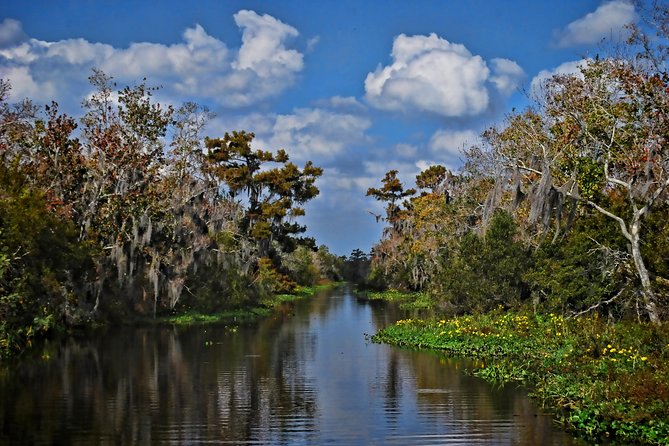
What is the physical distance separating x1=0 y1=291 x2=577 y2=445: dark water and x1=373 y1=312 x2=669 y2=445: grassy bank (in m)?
0.69

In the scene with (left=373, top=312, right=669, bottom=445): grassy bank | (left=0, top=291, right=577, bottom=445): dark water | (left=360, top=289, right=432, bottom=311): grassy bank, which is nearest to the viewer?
(left=373, top=312, right=669, bottom=445): grassy bank

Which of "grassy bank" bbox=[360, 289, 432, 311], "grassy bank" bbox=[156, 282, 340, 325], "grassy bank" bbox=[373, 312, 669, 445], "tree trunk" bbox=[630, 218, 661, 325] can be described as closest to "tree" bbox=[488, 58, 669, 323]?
"tree trunk" bbox=[630, 218, 661, 325]

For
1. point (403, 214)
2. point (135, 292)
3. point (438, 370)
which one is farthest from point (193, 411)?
point (403, 214)

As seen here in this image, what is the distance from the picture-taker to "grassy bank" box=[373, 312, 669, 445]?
41.6 feet

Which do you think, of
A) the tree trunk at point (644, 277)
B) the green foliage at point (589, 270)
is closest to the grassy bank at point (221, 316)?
the green foliage at point (589, 270)

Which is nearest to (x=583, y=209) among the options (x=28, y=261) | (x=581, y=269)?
(x=581, y=269)

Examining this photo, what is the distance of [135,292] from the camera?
40.5m

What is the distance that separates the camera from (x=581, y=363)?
17.0m

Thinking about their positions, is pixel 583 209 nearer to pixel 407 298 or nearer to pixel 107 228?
pixel 107 228

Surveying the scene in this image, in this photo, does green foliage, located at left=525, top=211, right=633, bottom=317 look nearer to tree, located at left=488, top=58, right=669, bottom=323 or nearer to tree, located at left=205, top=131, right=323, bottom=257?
tree, located at left=488, top=58, right=669, bottom=323

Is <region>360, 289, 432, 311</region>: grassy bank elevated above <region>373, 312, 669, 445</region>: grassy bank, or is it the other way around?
<region>360, 289, 432, 311</region>: grassy bank

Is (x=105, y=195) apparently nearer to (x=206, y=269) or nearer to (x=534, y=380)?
(x=206, y=269)

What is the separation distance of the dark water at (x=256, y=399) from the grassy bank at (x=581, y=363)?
69 cm

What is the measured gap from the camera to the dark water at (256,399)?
45.2 ft
